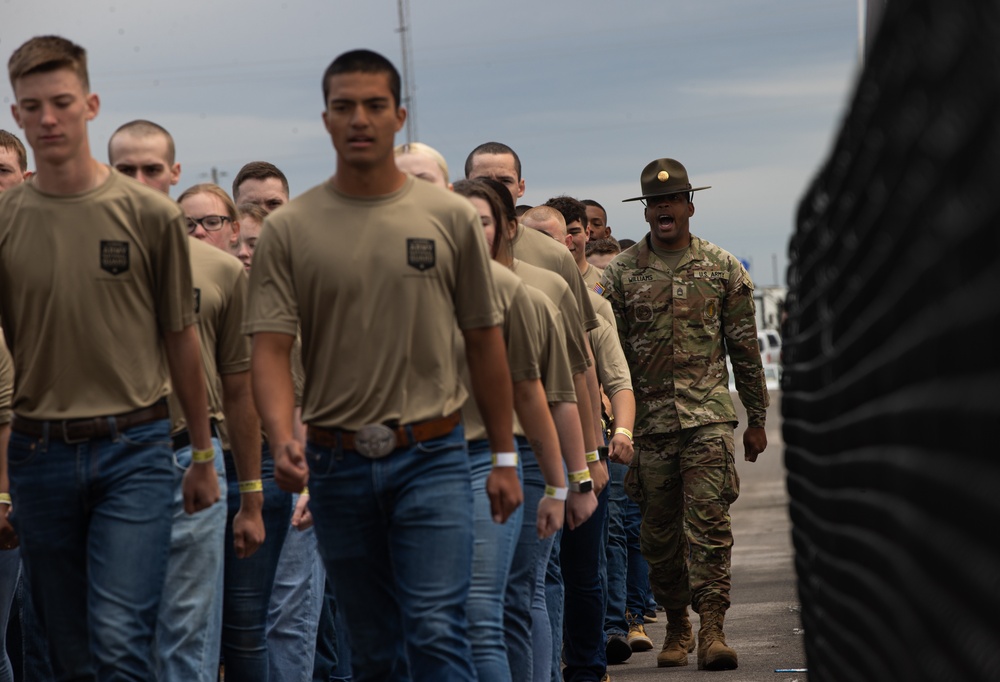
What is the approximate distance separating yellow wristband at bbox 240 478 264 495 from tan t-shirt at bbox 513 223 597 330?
7.51ft

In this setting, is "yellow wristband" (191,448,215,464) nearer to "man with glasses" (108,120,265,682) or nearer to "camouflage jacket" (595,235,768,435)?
"man with glasses" (108,120,265,682)

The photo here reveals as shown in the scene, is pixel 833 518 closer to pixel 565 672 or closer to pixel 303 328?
pixel 303 328

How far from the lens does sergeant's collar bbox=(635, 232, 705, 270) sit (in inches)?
424

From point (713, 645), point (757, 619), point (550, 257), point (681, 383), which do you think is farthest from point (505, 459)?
point (757, 619)

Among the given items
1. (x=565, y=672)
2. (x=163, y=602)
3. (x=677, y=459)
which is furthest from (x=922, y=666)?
(x=677, y=459)

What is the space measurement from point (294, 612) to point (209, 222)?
1.72 m

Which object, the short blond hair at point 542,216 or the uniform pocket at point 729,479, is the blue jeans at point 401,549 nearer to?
the short blond hair at point 542,216

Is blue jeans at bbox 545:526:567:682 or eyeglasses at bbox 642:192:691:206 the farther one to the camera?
eyeglasses at bbox 642:192:691:206

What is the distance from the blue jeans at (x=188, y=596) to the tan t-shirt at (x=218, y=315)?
0.57m

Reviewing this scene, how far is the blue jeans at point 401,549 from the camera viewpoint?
17.2 feet

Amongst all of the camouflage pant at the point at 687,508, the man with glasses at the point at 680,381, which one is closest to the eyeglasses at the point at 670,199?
the man with glasses at the point at 680,381

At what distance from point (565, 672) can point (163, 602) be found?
3345mm

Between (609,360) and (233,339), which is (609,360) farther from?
(233,339)

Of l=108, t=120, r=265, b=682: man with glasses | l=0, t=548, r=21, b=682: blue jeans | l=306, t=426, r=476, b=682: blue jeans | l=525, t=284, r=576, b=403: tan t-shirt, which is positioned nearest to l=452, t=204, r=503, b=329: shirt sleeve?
l=306, t=426, r=476, b=682: blue jeans
